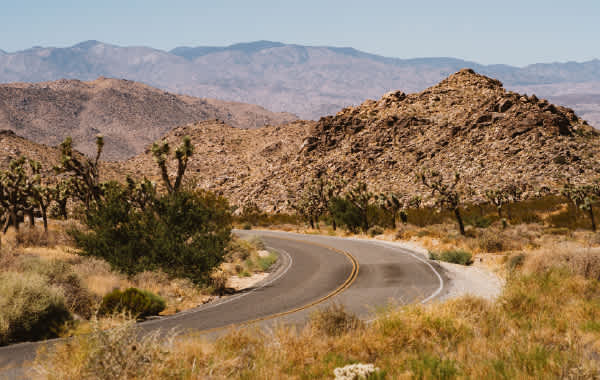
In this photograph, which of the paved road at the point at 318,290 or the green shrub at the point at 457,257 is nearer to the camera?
the paved road at the point at 318,290

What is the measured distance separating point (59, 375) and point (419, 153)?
240 ft

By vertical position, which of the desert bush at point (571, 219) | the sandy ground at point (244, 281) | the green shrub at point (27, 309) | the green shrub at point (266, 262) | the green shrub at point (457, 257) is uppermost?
the green shrub at point (27, 309)

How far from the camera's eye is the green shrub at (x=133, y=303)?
42.3 ft

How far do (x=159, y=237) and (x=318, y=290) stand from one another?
6.58 m

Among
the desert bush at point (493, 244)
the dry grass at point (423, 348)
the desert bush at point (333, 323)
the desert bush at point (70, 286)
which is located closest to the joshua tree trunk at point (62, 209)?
the desert bush at point (70, 286)

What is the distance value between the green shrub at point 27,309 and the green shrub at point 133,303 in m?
1.40

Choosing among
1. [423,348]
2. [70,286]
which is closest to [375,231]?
[70,286]

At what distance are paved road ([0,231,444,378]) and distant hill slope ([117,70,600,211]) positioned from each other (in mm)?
40365

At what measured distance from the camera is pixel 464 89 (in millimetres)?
87188

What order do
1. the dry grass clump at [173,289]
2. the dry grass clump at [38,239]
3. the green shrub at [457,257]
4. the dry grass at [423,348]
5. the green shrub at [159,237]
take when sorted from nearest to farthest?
the dry grass at [423,348], the dry grass clump at [173,289], the green shrub at [159,237], the green shrub at [457,257], the dry grass clump at [38,239]

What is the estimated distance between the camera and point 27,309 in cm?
1080

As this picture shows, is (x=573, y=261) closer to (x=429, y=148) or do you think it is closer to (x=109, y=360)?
(x=109, y=360)

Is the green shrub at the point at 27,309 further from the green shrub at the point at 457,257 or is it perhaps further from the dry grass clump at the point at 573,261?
the green shrub at the point at 457,257

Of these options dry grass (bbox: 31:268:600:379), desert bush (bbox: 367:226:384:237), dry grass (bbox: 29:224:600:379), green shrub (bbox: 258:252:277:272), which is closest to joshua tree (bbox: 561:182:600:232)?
desert bush (bbox: 367:226:384:237)
